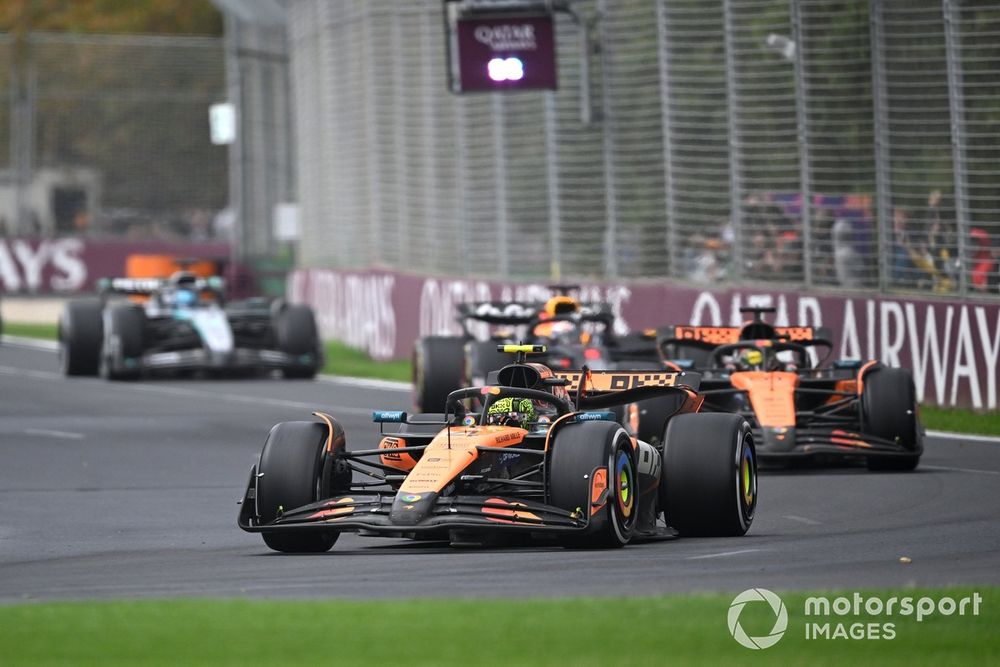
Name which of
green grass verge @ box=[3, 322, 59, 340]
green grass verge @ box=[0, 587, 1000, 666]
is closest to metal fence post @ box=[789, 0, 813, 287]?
green grass verge @ box=[0, 587, 1000, 666]

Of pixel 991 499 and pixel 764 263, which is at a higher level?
pixel 764 263

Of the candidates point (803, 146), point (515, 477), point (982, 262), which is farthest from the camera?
point (803, 146)

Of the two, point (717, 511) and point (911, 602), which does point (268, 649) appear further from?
point (717, 511)

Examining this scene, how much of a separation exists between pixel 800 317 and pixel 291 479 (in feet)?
38.5

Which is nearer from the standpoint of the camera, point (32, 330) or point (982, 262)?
point (982, 262)

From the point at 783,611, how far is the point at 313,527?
335 cm

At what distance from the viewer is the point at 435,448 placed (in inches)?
450

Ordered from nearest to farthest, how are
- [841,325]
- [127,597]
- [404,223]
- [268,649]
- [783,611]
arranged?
1. [268,649]
2. [783,611]
3. [127,597]
4. [841,325]
5. [404,223]

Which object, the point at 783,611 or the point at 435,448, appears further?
the point at 435,448

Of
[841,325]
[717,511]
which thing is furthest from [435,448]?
[841,325]

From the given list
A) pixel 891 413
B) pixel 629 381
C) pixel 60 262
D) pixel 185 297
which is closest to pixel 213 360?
pixel 185 297

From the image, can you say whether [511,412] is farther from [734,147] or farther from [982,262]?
[734,147]

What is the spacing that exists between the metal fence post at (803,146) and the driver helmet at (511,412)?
10871mm

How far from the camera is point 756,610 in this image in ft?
28.5
